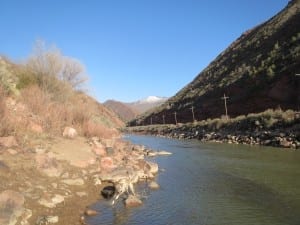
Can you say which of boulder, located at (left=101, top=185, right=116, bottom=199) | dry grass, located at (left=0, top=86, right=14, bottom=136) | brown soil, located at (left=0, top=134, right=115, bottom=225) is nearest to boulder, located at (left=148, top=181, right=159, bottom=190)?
boulder, located at (left=101, top=185, right=116, bottom=199)

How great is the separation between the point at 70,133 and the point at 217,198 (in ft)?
20.3

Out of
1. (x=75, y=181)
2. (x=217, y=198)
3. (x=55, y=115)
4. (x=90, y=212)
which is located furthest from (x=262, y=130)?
(x=90, y=212)

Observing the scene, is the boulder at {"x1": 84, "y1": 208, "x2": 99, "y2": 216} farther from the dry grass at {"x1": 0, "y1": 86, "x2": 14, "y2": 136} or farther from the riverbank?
the riverbank

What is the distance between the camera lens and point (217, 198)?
1130cm

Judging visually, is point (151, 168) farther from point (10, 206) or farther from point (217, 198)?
point (10, 206)

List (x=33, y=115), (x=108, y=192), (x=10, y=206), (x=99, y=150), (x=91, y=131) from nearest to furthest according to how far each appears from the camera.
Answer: (x=10, y=206) → (x=108, y=192) → (x=33, y=115) → (x=99, y=150) → (x=91, y=131)

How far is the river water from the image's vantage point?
9.18 metres

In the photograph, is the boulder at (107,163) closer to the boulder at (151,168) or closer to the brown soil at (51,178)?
the brown soil at (51,178)

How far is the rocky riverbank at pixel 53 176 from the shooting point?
834 centimetres

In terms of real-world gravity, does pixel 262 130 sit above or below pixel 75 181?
above

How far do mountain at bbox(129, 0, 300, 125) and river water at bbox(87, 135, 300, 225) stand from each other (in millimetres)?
38568

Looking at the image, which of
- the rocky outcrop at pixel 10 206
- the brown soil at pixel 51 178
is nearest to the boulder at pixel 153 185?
the brown soil at pixel 51 178

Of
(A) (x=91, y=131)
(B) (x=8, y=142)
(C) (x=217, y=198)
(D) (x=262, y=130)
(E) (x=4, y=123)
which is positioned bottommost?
(C) (x=217, y=198)

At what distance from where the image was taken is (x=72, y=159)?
486 inches
